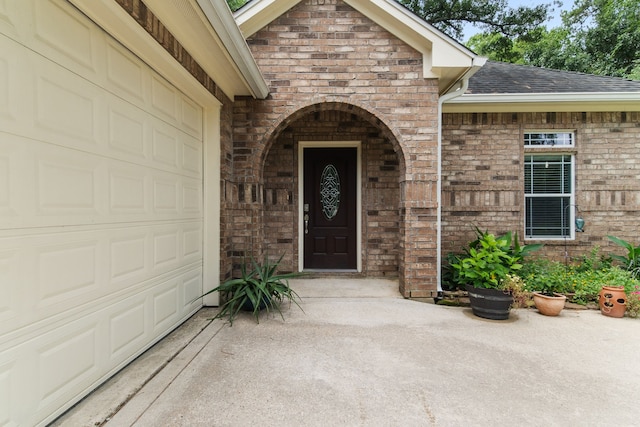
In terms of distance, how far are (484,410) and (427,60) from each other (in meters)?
3.70

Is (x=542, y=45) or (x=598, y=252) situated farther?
(x=542, y=45)

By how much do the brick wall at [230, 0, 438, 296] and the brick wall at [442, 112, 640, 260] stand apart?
1.14m

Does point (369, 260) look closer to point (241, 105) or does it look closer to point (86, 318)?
point (241, 105)

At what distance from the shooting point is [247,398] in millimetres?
1888

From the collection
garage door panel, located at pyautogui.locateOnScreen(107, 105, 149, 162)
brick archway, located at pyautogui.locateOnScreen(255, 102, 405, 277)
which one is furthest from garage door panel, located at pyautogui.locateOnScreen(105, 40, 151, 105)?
brick archway, located at pyautogui.locateOnScreen(255, 102, 405, 277)

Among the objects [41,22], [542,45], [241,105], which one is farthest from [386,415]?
[542,45]

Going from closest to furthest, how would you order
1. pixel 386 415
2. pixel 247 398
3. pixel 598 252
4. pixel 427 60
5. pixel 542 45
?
pixel 386 415, pixel 247 398, pixel 427 60, pixel 598 252, pixel 542 45

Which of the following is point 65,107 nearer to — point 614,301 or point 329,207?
point 329,207

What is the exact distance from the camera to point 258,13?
3.65 metres

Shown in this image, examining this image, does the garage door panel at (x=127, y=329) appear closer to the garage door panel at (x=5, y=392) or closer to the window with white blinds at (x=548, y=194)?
the garage door panel at (x=5, y=392)

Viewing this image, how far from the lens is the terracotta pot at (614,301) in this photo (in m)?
3.39

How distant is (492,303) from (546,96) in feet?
10.8

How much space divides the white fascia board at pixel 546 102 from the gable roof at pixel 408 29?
82 centimetres

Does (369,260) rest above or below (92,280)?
below
